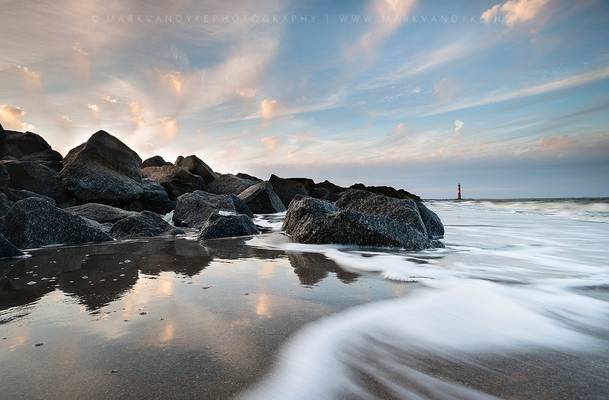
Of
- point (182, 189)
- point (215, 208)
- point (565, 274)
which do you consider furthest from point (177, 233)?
point (182, 189)

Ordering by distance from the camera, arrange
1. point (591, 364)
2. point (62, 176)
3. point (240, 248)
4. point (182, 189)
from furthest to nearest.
Answer: 1. point (182, 189)
2. point (62, 176)
3. point (240, 248)
4. point (591, 364)

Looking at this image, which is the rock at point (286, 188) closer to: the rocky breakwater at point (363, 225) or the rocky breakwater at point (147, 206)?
the rocky breakwater at point (147, 206)

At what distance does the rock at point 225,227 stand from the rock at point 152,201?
5.76 metres

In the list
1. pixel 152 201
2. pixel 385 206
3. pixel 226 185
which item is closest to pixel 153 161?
pixel 226 185

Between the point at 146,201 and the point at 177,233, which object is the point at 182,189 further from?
the point at 177,233

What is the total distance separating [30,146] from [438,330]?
19.3 meters

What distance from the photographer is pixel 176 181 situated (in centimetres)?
1533

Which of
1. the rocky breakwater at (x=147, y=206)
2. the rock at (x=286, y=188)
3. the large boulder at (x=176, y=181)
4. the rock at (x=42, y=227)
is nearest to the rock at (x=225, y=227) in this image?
the rocky breakwater at (x=147, y=206)

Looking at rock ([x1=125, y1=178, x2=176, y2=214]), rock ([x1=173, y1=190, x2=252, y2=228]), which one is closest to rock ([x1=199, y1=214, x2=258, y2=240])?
rock ([x1=173, y1=190, x2=252, y2=228])

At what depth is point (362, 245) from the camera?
19.0 feet

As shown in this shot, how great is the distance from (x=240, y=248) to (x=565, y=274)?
161 inches

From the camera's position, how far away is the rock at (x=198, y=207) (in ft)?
31.8

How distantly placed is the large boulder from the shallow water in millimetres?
11104

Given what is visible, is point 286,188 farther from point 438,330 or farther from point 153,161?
point 438,330
